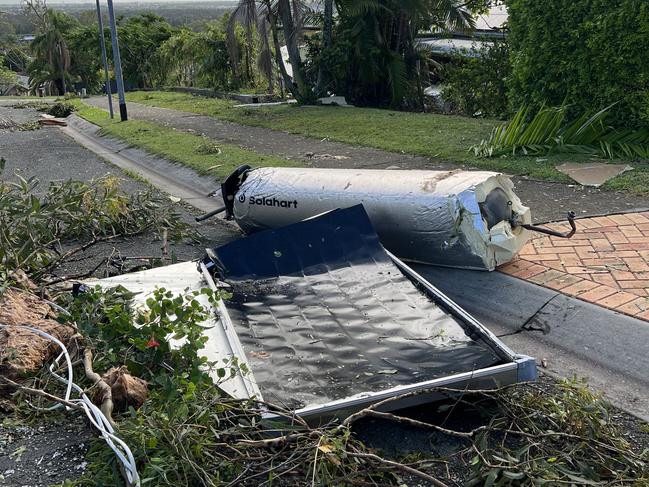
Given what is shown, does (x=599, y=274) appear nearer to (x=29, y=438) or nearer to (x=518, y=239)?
(x=518, y=239)

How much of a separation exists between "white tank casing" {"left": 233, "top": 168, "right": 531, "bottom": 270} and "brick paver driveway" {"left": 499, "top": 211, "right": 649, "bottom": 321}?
0.29 metres

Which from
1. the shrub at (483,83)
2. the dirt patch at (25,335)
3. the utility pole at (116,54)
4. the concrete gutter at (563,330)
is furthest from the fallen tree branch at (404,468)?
the utility pole at (116,54)

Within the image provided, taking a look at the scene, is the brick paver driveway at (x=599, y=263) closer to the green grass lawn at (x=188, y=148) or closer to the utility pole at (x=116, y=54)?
the green grass lawn at (x=188, y=148)

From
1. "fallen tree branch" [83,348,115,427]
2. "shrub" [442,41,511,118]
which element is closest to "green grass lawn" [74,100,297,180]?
"shrub" [442,41,511,118]

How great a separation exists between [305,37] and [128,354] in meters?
14.5

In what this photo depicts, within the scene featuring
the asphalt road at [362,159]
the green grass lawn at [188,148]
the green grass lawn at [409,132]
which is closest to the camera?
the asphalt road at [362,159]

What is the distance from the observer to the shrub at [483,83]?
13539 mm

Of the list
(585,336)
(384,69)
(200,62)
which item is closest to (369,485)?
Answer: (585,336)

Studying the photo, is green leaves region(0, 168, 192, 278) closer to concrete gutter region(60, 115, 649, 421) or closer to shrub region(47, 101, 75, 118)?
concrete gutter region(60, 115, 649, 421)

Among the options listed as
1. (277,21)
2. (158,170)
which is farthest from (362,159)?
(277,21)

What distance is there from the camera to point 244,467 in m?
2.94

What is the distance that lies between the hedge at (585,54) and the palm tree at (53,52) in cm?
3631

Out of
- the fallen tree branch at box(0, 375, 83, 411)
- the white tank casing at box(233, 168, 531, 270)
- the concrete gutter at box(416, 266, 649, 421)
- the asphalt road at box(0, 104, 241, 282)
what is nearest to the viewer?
the fallen tree branch at box(0, 375, 83, 411)

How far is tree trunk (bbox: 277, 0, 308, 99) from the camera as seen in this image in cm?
1617
